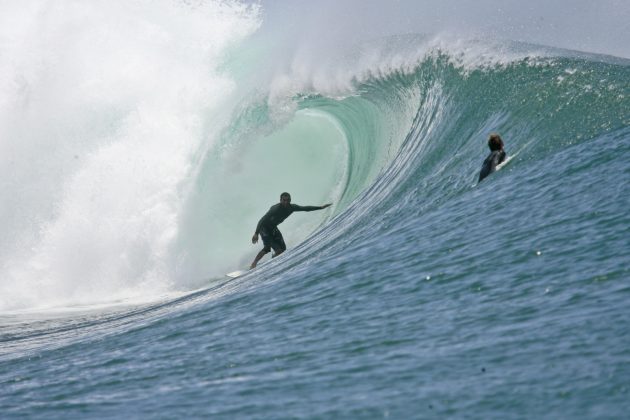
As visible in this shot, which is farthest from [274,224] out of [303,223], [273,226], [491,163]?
[491,163]

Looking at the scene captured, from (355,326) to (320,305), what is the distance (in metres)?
1.24

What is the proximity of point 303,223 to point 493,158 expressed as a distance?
8.09m

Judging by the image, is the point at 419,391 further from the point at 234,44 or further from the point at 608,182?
the point at 234,44

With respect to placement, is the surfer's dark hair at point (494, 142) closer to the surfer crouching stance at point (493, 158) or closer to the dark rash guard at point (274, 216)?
the surfer crouching stance at point (493, 158)

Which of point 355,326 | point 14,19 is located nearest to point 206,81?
point 14,19

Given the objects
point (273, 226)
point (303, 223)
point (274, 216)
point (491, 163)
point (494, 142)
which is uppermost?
point (303, 223)

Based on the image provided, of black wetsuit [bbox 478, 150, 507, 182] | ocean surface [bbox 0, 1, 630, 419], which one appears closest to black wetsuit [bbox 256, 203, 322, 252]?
ocean surface [bbox 0, 1, 630, 419]

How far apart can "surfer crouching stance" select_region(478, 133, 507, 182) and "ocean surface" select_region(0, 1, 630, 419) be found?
17 centimetres

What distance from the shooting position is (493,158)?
478 inches

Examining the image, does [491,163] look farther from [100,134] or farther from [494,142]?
[100,134]

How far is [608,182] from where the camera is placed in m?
9.51

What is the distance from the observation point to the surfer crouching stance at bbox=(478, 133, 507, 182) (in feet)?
39.8

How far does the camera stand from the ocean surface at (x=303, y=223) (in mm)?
5957

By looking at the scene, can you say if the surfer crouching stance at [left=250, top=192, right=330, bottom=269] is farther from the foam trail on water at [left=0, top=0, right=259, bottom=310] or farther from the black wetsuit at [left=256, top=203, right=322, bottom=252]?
the foam trail on water at [left=0, top=0, right=259, bottom=310]
